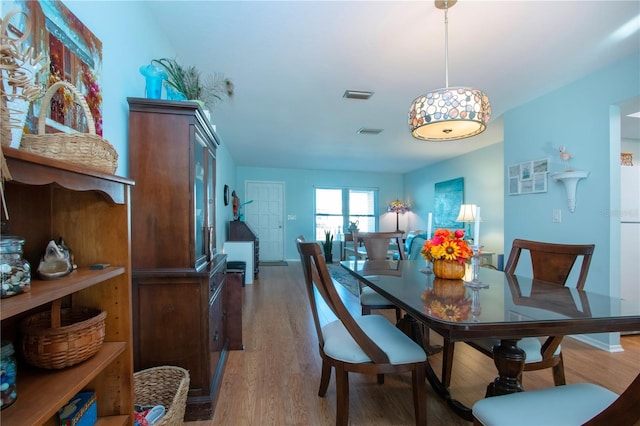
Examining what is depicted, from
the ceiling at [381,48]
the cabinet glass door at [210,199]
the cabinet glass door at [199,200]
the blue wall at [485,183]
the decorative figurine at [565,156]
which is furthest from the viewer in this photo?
the blue wall at [485,183]

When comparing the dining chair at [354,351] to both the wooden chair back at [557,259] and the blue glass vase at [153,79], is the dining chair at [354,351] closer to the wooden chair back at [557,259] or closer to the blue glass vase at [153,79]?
the wooden chair back at [557,259]

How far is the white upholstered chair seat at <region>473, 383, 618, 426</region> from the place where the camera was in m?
0.86

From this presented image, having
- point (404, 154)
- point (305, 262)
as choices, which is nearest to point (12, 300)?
point (305, 262)

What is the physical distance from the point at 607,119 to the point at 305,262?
2.78 metres

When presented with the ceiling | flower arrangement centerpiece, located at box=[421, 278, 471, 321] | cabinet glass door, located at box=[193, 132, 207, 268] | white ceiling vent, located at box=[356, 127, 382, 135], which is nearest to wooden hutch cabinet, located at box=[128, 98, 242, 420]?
cabinet glass door, located at box=[193, 132, 207, 268]

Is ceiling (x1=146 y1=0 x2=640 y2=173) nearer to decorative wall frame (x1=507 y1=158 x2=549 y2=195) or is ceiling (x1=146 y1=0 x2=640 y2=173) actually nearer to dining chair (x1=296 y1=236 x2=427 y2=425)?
decorative wall frame (x1=507 y1=158 x2=549 y2=195)

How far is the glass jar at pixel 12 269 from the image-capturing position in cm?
60

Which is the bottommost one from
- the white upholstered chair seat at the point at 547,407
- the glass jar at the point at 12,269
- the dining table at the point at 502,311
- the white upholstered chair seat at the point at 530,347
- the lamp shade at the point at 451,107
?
the white upholstered chair seat at the point at 530,347

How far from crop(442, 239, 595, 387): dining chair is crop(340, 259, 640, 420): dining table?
18 centimetres

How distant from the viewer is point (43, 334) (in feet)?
2.53

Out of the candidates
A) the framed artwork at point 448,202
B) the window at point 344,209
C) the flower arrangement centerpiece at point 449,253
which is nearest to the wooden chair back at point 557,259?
the flower arrangement centerpiece at point 449,253

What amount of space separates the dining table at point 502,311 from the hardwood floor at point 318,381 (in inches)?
10.6

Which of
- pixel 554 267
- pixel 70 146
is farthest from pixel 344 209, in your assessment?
pixel 70 146

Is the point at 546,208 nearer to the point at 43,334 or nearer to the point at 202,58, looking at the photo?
the point at 202,58
